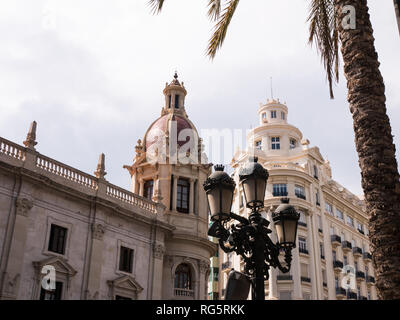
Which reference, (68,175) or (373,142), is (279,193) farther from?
(373,142)

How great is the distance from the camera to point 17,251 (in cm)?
2103

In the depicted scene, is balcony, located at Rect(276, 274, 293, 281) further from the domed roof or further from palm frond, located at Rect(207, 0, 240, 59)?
palm frond, located at Rect(207, 0, 240, 59)

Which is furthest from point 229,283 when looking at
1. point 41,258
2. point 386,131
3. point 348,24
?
point 41,258

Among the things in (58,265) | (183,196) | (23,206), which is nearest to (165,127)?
(183,196)

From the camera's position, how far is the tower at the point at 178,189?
2881 centimetres

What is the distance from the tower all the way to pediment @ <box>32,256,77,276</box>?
22.7 feet

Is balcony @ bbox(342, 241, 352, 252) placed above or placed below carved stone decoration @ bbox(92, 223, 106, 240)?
above

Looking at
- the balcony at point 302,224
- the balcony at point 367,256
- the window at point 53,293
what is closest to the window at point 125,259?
the window at point 53,293

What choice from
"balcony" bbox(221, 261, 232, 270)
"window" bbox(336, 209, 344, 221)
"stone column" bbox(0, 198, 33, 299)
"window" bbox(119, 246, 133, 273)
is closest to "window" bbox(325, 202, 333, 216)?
"window" bbox(336, 209, 344, 221)

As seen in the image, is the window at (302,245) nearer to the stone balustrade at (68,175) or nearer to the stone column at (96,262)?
the stone balustrade at (68,175)

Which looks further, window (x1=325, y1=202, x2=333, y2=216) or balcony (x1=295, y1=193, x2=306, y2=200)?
window (x1=325, y1=202, x2=333, y2=216)

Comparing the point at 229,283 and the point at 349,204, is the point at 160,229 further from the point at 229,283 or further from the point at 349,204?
the point at 349,204

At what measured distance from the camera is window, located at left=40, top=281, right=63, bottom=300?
21.9 metres
